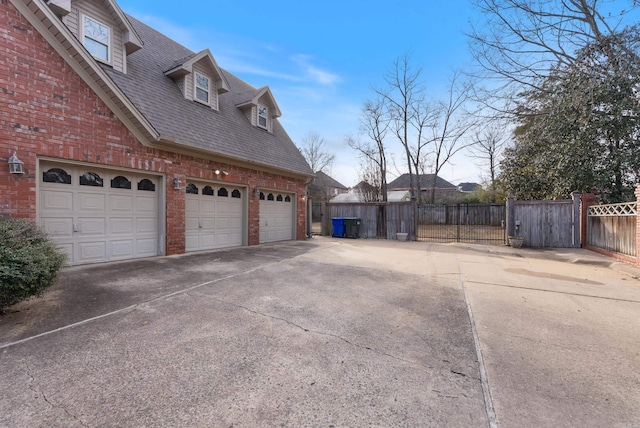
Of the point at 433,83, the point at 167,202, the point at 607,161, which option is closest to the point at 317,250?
the point at 167,202

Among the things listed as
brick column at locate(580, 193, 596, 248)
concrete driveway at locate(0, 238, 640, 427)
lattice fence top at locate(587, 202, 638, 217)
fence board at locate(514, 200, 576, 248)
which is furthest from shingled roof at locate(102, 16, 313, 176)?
brick column at locate(580, 193, 596, 248)

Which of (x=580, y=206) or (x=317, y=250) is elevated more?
(x=580, y=206)

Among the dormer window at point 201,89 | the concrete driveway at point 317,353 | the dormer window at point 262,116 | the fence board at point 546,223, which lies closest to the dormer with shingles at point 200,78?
the dormer window at point 201,89

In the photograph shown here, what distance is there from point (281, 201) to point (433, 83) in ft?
50.5

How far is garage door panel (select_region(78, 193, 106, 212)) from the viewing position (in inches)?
262

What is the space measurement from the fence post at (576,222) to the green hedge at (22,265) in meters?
15.0

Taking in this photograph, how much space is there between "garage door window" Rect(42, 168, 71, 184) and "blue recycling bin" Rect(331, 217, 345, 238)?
10882 mm

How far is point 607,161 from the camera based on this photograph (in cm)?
1106

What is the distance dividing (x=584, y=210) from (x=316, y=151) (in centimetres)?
2833

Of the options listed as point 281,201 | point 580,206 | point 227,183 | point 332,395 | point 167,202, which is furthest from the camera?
point 281,201

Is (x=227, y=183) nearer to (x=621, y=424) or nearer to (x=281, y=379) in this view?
(x=281, y=379)

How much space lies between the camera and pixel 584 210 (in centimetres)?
1088

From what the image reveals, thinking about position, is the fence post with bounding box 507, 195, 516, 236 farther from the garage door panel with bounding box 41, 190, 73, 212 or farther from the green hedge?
the garage door panel with bounding box 41, 190, 73, 212

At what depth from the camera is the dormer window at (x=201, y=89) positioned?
10045 mm
